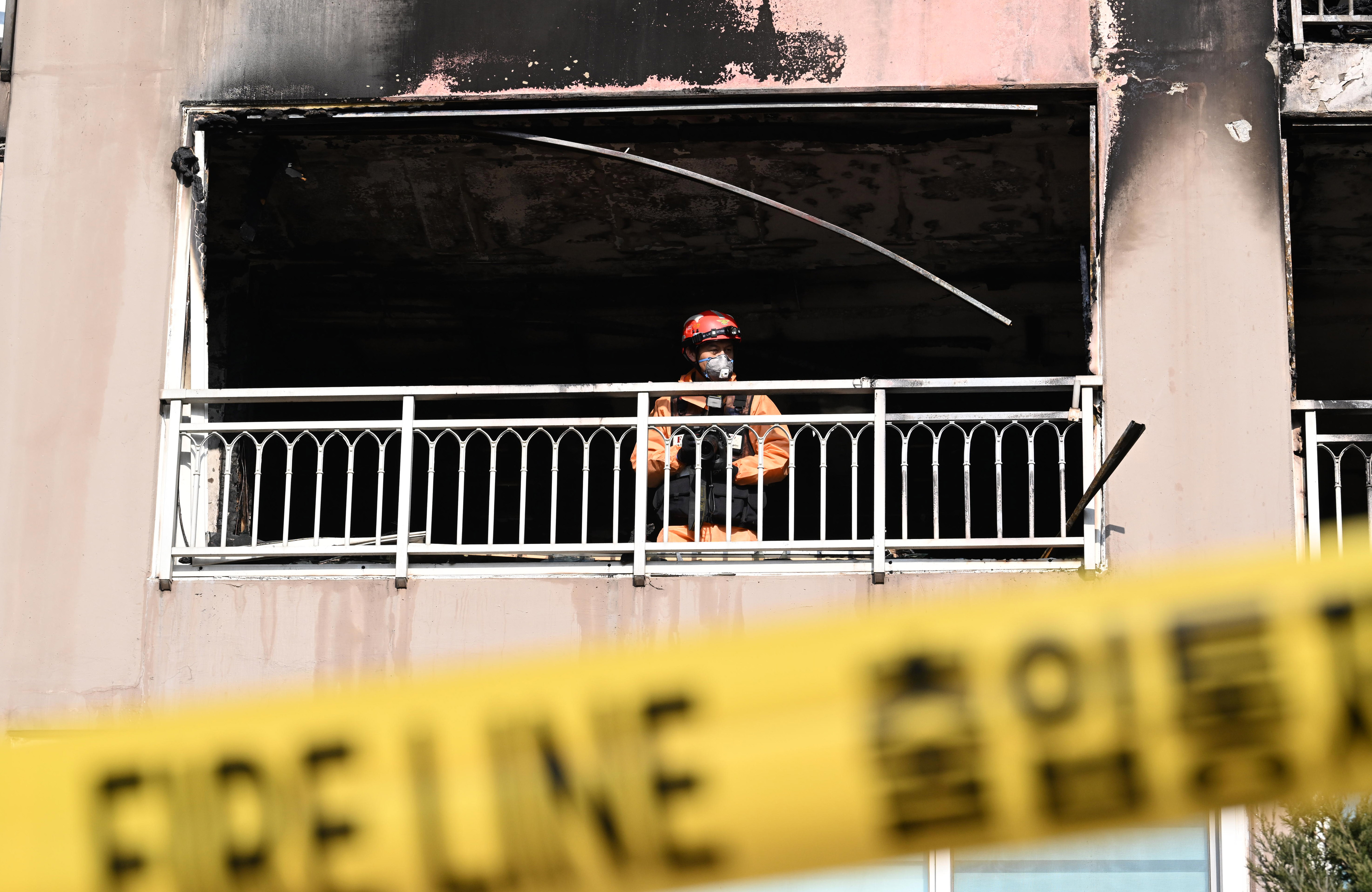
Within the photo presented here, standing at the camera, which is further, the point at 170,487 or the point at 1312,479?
the point at 170,487

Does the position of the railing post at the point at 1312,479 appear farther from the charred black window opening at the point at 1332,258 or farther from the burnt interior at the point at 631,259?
the burnt interior at the point at 631,259

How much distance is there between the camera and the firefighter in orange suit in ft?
22.7

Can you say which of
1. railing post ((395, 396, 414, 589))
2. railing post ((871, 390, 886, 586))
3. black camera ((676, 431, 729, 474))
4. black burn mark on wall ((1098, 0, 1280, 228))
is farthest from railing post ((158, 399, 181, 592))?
black burn mark on wall ((1098, 0, 1280, 228))

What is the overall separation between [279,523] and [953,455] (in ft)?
17.2

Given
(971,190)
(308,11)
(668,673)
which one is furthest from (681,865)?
(971,190)

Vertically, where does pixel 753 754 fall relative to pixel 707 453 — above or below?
below

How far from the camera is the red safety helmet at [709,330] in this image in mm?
7469

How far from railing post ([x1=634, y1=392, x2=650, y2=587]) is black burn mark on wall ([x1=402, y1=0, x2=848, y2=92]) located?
1.71 m

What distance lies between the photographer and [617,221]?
30.4ft

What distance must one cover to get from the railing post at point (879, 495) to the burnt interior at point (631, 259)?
1590 millimetres

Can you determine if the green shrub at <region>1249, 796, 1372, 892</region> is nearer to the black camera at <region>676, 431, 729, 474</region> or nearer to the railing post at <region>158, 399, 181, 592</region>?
the black camera at <region>676, 431, 729, 474</region>

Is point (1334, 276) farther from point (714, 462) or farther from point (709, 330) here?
point (714, 462)

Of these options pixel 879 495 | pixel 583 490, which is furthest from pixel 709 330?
pixel 879 495

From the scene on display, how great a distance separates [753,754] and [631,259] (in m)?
7.87
